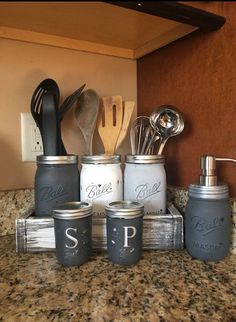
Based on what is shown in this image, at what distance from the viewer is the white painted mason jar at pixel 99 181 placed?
0.53m

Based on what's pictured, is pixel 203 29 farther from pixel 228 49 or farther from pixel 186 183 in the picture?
pixel 186 183

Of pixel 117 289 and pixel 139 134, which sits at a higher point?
pixel 139 134

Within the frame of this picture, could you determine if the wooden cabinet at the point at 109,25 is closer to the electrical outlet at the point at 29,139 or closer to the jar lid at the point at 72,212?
the electrical outlet at the point at 29,139

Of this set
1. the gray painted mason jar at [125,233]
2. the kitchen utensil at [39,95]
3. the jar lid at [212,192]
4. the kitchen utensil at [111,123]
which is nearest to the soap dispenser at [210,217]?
the jar lid at [212,192]

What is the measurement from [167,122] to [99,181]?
21 centimetres

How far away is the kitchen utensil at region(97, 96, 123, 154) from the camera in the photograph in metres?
0.64

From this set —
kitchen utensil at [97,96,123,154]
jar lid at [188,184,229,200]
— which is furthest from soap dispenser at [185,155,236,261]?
kitchen utensil at [97,96,123,154]

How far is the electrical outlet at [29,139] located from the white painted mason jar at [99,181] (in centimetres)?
17

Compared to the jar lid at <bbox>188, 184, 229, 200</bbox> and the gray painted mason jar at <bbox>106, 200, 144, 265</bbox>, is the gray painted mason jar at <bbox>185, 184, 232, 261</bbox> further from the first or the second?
the gray painted mason jar at <bbox>106, 200, 144, 265</bbox>

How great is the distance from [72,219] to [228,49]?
17.3 inches

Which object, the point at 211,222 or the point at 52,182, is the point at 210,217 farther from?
the point at 52,182

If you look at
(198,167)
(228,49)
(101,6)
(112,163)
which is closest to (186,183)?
(198,167)

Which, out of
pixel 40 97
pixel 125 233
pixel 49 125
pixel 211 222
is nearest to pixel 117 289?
pixel 125 233

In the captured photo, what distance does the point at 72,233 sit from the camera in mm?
445
